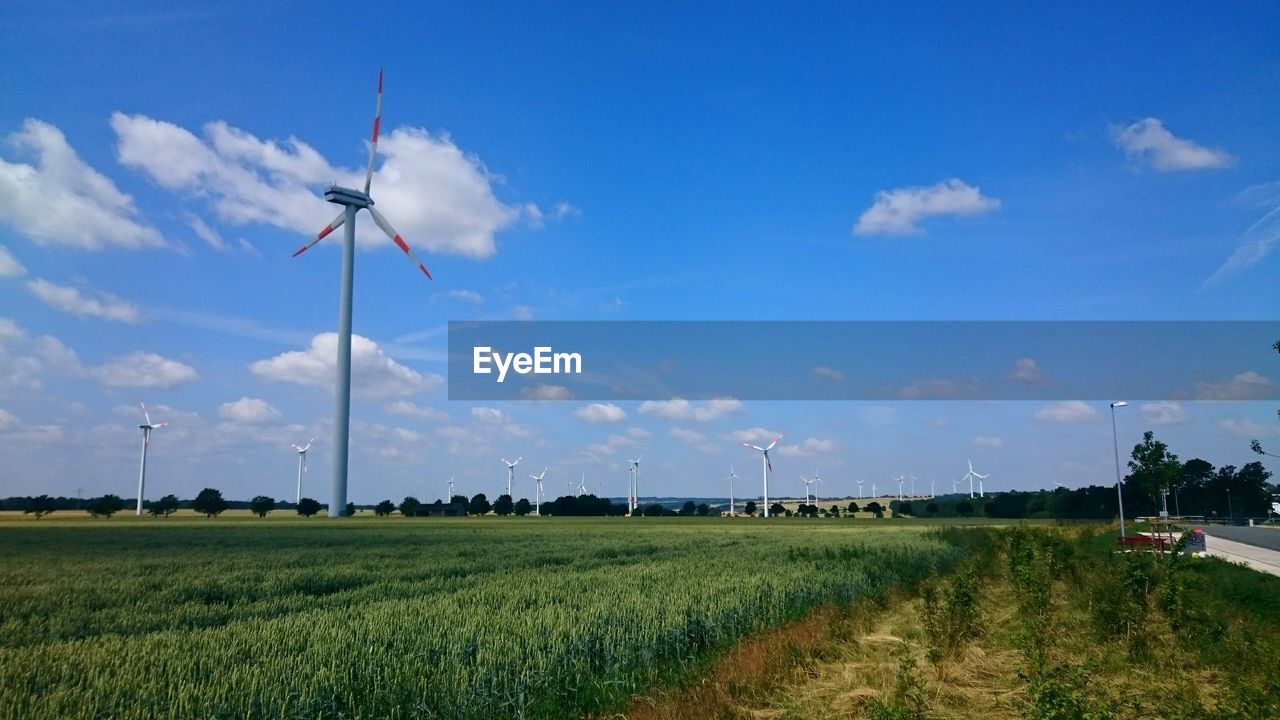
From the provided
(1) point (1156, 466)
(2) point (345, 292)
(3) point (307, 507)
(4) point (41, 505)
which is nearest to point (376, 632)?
(1) point (1156, 466)

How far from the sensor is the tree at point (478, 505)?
626ft

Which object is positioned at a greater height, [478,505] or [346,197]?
[346,197]

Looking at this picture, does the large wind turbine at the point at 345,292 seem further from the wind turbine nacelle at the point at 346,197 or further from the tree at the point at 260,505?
the tree at the point at 260,505

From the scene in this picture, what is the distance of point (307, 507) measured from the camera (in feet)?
→ 545

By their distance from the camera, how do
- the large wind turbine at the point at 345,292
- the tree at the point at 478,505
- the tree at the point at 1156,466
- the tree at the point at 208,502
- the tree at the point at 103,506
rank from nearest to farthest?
the tree at the point at 1156,466 → the large wind turbine at the point at 345,292 → the tree at the point at 103,506 → the tree at the point at 208,502 → the tree at the point at 478,505

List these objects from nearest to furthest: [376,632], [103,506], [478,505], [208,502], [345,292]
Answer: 1. [376,632]
2. [345,292]
3. [103,506]
4. [208,502]
5. [478,505]

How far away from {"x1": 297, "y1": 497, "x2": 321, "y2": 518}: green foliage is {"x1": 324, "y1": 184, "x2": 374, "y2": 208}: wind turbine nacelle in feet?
243

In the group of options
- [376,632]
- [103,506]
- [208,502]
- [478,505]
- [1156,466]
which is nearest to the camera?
[376,632]

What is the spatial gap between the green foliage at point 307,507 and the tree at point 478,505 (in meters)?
35.8

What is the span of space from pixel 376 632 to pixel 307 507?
168 m

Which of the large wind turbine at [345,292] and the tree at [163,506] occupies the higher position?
the large wind turbine at [345,292]

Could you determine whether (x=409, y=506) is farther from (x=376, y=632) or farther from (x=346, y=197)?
(x=376, y=632)

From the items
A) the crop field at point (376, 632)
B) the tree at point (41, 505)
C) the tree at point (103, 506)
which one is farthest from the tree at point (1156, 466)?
the tree at point (41, 505)

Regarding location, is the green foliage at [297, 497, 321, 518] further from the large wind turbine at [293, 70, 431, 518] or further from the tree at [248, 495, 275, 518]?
the large wind turbine at [293, 70, 431, 518]
